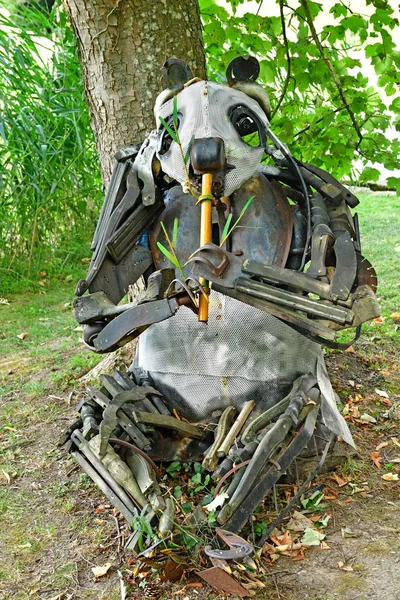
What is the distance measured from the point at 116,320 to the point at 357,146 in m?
2.38

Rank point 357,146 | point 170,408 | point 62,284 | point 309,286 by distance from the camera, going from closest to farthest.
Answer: point 309,286 < point 170,408 < point 357,146 < point 62,284

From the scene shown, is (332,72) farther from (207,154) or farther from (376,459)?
(376,459)

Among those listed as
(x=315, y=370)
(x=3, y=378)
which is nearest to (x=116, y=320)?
(x=315, y=370)

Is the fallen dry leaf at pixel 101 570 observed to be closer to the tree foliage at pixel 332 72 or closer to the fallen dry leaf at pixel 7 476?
the fallen dry leaf at pixel 7 476

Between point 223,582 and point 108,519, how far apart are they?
0.80 meters

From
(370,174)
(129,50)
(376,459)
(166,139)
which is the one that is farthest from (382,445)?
(129,50)

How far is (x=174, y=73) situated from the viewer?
306cm

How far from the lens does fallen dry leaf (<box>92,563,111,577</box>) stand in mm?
2629

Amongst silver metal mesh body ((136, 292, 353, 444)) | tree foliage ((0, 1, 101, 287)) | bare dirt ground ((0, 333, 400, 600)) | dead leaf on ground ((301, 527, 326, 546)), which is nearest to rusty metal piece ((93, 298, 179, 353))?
silver metal mesh body ((136, 292, 353, 444))

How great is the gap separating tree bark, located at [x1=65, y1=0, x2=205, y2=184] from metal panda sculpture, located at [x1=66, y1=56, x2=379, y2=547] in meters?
0.63

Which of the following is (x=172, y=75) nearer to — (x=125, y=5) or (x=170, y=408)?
(x=125, y=5)

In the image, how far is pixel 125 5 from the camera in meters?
3.59

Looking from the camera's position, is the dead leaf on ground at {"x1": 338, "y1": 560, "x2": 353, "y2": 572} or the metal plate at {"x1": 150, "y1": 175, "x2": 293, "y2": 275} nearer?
the dead leaf on ground at {"x1": 338, "y1": 560, "x2": 353, "y2": 572}

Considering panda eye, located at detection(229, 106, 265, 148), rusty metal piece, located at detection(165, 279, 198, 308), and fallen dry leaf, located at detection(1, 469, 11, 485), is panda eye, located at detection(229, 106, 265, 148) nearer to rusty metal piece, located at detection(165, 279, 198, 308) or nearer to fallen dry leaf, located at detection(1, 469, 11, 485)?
rusty metal piece, located at detection(165, 279, 198, 308)
